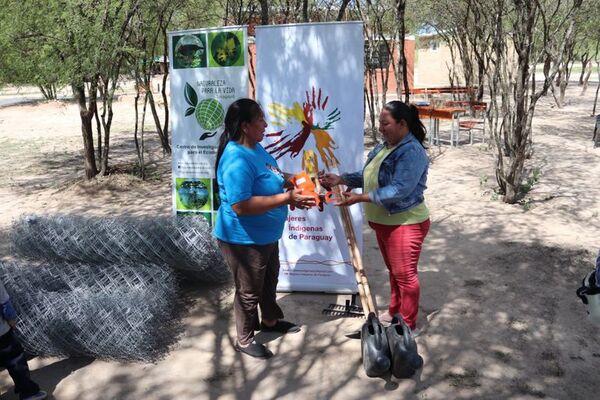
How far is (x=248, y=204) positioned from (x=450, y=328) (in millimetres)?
1856

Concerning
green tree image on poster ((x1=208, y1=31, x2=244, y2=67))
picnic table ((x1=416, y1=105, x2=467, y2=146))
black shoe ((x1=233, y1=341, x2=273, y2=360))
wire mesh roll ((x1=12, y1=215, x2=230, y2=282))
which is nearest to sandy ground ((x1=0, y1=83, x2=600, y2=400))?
black shoe ((x1=233, y1=341, x2=273, y2=360))

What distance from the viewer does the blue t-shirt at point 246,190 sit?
2965mm

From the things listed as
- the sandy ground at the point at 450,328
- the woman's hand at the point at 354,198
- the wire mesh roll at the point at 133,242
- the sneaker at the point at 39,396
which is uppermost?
the woman's hand at the point at 354,198

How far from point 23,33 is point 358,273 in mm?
6942

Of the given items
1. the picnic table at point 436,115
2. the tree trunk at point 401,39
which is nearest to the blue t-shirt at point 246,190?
the tree trunk at point 401,39

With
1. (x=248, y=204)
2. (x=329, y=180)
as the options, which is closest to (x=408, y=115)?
(x=329, y=180)

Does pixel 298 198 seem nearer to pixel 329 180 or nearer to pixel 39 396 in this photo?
pixel 329 180

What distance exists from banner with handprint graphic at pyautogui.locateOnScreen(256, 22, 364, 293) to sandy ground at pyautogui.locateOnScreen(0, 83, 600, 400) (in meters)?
0.71

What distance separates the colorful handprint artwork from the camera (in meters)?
4.08

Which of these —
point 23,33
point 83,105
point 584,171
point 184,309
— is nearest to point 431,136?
point 584,171

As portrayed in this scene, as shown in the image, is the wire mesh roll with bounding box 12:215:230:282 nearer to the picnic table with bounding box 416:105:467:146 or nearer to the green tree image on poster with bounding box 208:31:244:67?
the green tree image on poster with bounding box 208:31:244:67

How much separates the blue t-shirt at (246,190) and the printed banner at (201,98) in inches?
56.3

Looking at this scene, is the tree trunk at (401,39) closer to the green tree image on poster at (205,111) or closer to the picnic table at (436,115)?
the picnic table at (436,115)

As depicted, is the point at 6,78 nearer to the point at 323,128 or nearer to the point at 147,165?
the point at 147,165
